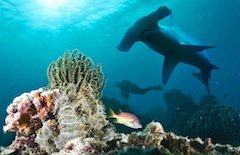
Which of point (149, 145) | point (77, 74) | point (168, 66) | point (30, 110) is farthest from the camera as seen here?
point (168, 66)

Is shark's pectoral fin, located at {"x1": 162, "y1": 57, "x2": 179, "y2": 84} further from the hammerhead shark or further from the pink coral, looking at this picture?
→ the pink coral

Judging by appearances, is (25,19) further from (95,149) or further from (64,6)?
(95,149)

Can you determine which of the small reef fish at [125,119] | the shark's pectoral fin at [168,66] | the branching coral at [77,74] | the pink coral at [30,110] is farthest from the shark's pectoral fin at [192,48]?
the pink coral at [30,110]

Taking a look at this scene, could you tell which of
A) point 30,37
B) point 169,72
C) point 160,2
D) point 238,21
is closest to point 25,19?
point 30,37

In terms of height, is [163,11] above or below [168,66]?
Result: above

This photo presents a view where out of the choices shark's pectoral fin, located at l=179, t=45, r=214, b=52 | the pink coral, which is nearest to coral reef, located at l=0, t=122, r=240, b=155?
the pink coral

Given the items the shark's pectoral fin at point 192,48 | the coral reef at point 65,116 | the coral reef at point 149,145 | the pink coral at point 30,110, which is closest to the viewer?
the coral reef at point 149,145

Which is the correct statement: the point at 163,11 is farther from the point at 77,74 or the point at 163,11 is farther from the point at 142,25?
the point at 77,74

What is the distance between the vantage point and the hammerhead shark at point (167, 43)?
487 centimetres

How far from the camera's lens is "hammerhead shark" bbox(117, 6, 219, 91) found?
16.0 ft

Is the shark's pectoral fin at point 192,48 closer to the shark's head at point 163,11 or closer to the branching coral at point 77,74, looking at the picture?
the shark's head at point 163,11

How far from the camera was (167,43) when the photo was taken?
514 centimetres

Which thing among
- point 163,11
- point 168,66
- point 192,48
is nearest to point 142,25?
point 163,11

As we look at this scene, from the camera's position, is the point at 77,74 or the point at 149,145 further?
the point at 77,74
